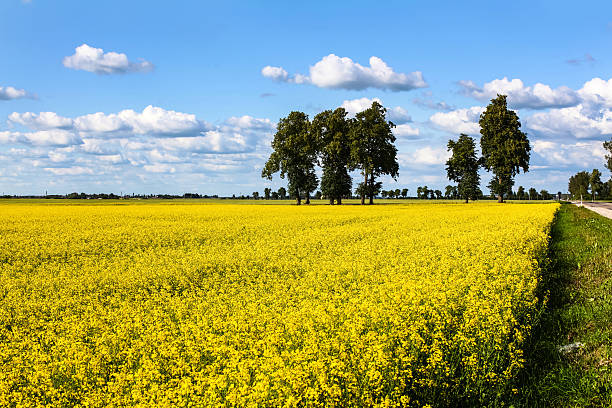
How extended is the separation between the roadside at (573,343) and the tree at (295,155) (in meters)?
56.1

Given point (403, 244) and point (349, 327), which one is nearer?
point (349, 327)

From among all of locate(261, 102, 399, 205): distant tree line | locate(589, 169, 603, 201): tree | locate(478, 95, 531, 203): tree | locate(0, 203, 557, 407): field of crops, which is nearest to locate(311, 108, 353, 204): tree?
locate(261, 102, 399, 205): distant tree line

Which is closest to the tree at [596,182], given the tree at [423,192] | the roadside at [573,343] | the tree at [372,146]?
the tree at [423,192]

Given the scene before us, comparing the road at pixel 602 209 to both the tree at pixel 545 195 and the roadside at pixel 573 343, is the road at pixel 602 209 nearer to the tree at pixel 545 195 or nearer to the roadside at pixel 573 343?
the roadside at pixel 573 343

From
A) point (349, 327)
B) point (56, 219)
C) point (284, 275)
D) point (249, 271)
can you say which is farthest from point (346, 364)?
point (56, 219)

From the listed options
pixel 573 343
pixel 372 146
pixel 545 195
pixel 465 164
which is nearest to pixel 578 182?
pixel 545 195

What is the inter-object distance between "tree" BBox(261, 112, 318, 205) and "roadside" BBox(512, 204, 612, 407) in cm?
5613

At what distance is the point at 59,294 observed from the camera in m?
11.5

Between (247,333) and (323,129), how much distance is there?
217 ft

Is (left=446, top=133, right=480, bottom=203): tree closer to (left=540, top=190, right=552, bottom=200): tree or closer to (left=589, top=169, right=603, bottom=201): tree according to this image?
(left=589, top=169, right=603, bottom=201): tree

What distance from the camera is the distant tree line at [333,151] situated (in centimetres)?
6912

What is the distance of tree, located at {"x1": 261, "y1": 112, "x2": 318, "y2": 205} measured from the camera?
69.8 meters

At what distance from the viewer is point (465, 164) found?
88.2 m

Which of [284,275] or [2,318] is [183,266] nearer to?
[284,275]
